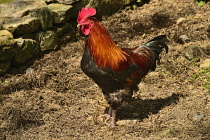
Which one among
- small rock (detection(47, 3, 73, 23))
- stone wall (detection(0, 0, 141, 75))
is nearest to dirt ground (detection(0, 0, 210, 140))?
stone wall (detection(0, 0, 141, 75))

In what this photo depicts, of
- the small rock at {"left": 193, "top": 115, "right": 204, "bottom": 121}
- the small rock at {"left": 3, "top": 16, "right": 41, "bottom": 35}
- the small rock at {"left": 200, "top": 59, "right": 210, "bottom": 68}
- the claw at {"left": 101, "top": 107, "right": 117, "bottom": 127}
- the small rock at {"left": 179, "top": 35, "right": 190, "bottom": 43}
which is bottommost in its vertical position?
the claw at {"left": 101, "top": 107, "right": 117, "bottom": 127}

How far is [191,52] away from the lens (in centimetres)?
572

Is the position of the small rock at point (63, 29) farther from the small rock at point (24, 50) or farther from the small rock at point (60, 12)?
the small rock at point (24, 50)

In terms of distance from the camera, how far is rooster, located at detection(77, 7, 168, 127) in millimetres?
3709

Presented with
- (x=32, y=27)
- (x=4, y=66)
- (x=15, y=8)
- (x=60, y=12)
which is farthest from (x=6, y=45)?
(x=60, y=12)

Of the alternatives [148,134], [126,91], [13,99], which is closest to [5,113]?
[13,99]

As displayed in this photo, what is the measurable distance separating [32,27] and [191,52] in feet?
10.2

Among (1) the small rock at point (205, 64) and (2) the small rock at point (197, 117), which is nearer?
(2) the small rock at point (197, 117)

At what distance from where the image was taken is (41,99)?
481cm

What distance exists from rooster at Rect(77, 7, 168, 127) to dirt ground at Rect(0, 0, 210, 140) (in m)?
0.46

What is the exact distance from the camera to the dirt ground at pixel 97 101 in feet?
13.2

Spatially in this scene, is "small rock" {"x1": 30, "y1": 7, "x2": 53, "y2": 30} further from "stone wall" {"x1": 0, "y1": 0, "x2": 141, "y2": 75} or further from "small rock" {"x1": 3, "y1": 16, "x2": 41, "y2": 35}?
"small rock" {"x1": 3, "y1": 16, "x2": 41, "y2": 35}

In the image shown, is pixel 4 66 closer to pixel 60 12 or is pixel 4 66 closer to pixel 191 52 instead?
pixel 60 12

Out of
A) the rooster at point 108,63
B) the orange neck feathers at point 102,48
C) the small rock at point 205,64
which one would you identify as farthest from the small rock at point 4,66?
the small rock at point 205,64
